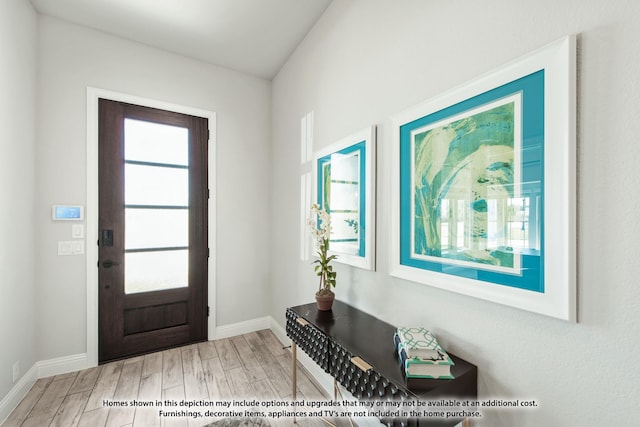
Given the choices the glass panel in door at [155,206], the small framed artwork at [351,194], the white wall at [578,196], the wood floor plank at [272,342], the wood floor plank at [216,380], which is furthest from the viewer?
the wood floor plank at [272,342]

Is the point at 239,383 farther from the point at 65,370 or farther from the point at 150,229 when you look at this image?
the point at 150,229

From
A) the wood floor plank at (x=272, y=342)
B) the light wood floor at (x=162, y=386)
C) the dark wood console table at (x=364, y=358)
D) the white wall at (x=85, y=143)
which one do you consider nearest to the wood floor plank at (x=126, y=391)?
the light wood floor at (x=162, y=386)

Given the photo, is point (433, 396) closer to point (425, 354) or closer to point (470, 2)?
point (425, 354)

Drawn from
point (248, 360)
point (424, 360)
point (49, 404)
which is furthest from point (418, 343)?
point (49, 404)

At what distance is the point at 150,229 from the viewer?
261 centimetres

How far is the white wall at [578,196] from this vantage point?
2.31 ft

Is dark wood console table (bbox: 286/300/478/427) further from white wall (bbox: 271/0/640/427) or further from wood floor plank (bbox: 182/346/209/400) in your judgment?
wood floor plank (bbox: 182/346/209/400)

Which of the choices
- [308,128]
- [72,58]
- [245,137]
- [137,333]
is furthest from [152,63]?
[137,333]

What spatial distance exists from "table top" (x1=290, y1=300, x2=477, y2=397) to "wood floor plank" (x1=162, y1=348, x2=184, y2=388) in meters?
1.30

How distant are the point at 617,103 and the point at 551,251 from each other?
43 cm

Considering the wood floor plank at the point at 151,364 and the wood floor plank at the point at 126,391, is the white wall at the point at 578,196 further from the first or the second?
the wood floor plank at the point at 151,364

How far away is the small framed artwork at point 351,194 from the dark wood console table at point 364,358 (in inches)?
13.4

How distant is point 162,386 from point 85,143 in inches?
85.6

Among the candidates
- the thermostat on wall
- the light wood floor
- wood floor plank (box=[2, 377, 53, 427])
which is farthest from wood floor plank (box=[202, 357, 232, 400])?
the thermostat on wall
